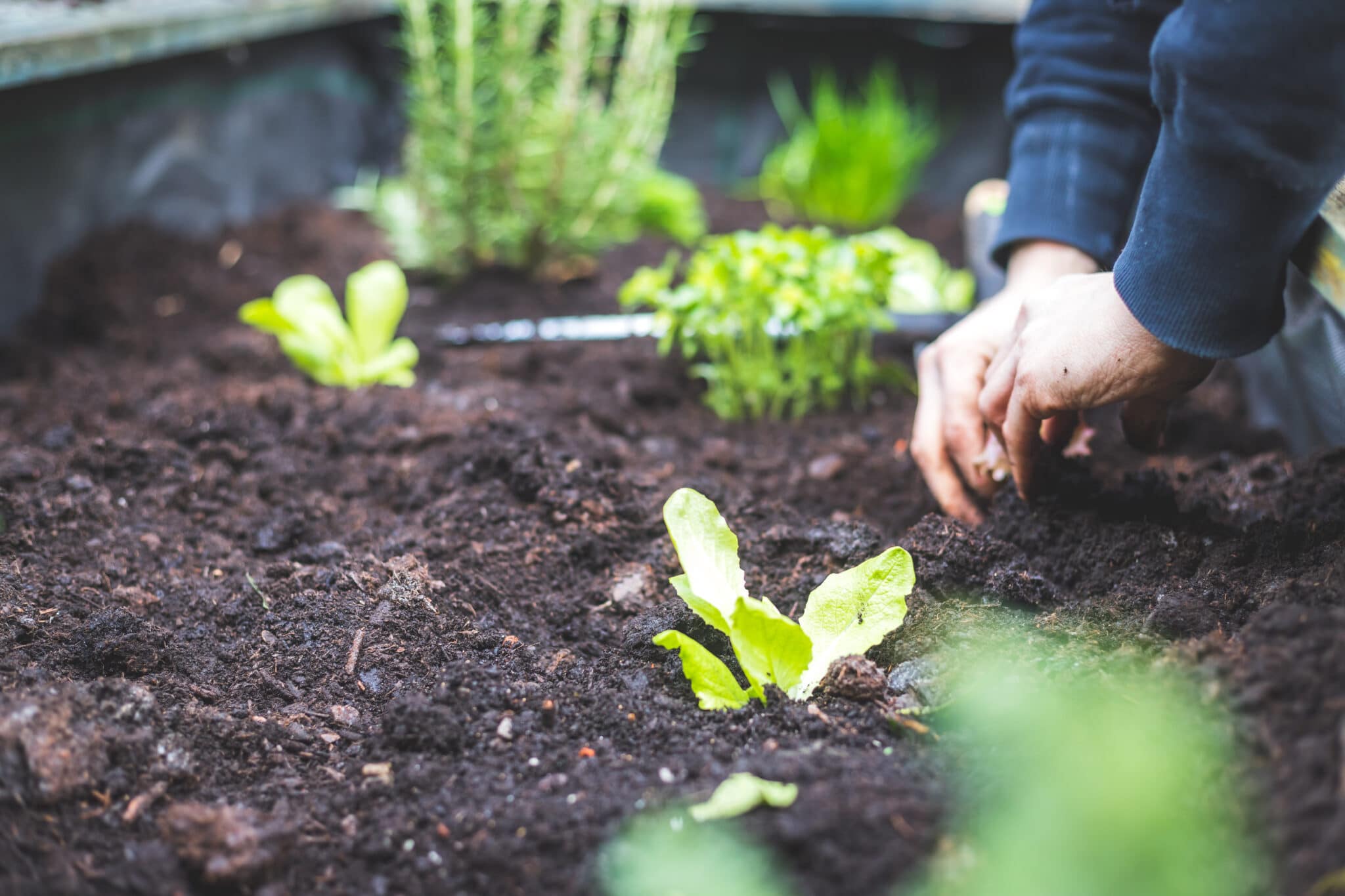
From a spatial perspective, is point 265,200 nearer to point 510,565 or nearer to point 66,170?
point 66,170

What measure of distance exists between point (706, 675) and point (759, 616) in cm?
11

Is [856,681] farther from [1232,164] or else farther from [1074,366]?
[1232,164]

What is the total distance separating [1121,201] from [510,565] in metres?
1.22

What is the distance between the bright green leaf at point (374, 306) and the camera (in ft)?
7.43

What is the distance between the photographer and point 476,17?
267 centimetres

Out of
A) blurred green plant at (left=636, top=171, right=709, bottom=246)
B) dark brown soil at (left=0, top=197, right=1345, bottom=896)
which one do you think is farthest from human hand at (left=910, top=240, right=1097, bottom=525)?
blurred green plant at (left=636, top=171, right=709, bottom=246)

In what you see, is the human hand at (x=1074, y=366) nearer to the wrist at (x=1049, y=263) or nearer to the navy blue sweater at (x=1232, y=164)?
the navy blue sweater at (x=1232, y=164)

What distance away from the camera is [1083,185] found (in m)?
1.63

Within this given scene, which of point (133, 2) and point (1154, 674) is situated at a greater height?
point (133, 2)

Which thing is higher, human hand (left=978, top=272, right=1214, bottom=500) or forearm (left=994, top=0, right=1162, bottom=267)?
forearm (left=994, top=0, right=1162, bottom=267)

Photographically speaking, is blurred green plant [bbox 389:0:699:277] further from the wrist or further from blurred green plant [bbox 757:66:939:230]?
the wrist

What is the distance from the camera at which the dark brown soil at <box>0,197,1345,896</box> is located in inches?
35.6

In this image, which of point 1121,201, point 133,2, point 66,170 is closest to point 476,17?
point 133,2

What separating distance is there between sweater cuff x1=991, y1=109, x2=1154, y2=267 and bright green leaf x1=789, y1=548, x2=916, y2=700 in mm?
749
